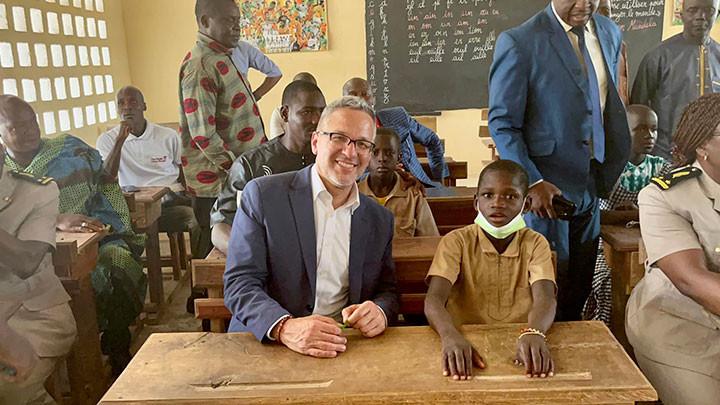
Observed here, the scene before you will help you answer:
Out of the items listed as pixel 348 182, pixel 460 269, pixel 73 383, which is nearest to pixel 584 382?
pixel 460 269

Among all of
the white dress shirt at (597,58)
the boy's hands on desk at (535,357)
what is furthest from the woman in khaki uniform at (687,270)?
the boy's hands on desk at (535,357)

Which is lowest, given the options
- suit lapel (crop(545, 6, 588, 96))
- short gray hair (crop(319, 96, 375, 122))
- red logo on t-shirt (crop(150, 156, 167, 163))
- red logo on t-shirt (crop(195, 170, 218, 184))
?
red logo on t-shirt (crop(195, 170, 218, 184))

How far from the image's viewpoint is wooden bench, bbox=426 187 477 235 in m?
2.91

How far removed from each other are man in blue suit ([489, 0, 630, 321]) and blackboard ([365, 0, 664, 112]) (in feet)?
1.87

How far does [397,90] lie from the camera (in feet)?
11.3

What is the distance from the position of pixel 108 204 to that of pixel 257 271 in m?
0.92

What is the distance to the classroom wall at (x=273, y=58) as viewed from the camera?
2467 millimetres

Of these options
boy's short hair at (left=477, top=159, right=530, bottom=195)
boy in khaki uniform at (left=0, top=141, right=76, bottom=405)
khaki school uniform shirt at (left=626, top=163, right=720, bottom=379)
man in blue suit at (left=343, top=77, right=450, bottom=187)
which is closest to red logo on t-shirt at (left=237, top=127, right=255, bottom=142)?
man in blue suit at (left=343, top=77, right=450, bottom=187)

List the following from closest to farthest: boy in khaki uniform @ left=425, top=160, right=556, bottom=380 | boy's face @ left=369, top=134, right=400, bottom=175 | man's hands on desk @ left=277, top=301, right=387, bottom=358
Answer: man's hands on desk @ left=277, top=301, right=387, bottom=358 → boy in khaki uniform @ left=425, top=160, right=556, bottom=380 → boy's face @ left=369, top=134, right=400, bottom=175

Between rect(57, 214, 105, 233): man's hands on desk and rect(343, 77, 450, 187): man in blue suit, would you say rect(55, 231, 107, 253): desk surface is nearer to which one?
rect(57, 214, 105, 233): man's hands on desk

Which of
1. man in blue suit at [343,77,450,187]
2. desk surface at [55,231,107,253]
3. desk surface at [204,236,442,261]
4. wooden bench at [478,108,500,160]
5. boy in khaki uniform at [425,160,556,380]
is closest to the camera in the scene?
boy in khaki uniform at [425,160,556,380]

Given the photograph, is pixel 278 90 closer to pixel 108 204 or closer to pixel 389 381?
pixel 108 204

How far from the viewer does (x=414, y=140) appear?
339 cm

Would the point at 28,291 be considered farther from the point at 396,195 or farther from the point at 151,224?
the point at 396,195
